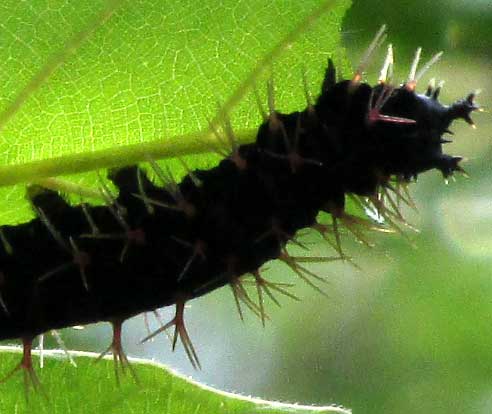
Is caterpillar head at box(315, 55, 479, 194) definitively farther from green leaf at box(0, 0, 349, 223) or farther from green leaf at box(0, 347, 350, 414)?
green leaf at box(0, 347, 350, 414)

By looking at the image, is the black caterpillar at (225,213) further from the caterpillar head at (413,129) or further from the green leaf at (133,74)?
the green leaf at (133,74)

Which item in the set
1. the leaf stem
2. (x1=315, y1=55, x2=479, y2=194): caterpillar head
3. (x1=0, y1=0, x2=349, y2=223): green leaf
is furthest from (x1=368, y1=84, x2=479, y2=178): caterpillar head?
the leaf stem

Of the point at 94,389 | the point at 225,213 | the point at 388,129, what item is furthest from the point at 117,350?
the point at 388,129

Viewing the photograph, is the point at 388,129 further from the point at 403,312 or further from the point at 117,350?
the point at 403,312

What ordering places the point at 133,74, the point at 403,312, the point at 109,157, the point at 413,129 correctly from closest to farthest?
the point at 413,129 → the point at 133,74 → the point at 109,157 → the point at 403,312

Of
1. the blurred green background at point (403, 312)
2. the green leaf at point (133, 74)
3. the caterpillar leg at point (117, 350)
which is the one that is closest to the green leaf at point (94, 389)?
the caterpillar leg at point (117, 350)

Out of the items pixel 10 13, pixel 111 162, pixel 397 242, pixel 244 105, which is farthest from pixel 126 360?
pixel 397 242

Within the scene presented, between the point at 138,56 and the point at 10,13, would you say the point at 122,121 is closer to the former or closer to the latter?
the point at 138,56
